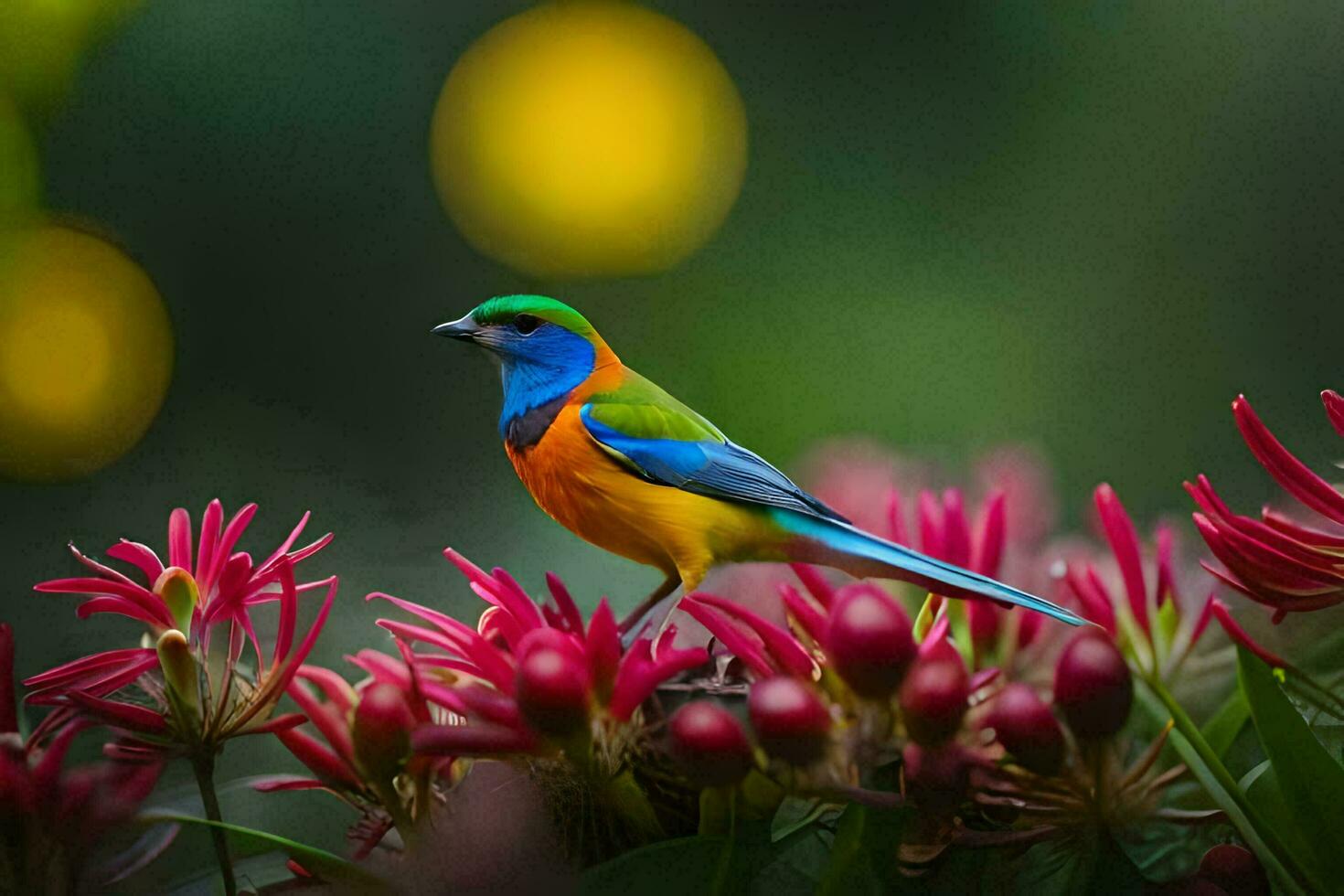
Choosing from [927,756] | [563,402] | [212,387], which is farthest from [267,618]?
[212,387]

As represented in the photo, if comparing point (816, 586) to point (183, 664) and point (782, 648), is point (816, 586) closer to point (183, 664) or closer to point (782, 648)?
point (782, 648)

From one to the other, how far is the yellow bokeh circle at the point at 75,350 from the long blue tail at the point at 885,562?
3.94 ft

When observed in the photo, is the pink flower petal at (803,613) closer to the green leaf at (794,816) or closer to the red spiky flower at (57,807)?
the green leaf at (794,816)

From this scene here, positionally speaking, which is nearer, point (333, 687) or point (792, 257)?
point (333, 687)

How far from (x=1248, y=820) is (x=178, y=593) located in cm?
A: 31

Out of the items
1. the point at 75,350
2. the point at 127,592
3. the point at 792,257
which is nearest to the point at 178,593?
the point at 127,592

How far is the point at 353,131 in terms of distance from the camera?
171 cm

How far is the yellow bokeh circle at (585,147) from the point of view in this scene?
152 centimetres

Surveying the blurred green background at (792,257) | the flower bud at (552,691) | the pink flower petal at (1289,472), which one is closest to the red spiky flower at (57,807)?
the flower bud at (552,691)

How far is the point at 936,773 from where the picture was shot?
327 mm

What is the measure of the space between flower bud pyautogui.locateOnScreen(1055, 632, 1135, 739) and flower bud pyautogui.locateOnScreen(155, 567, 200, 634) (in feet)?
0.83

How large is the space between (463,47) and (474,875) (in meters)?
1.59

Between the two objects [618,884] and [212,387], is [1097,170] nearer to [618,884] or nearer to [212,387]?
[212,387]

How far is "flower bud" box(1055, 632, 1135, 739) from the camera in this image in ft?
1.04
